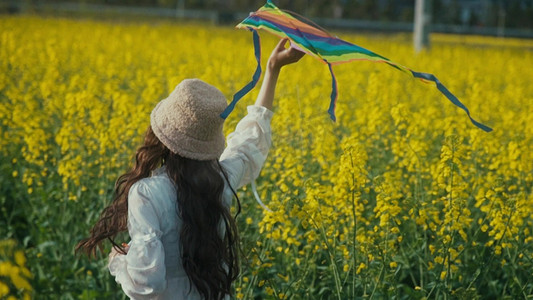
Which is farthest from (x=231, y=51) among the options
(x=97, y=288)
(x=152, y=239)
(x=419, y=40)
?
(x=152, y=239)

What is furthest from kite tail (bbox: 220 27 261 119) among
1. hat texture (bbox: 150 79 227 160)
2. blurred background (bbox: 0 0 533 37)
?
blurred background (bbox: 0 0 533 37)

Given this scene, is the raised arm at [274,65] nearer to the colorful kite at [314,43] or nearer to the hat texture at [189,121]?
the colorful kite at [314,43]

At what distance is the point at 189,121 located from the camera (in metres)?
2.35

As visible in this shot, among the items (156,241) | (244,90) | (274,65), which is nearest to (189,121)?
(244,90)

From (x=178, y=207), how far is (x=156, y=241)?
0.57ft

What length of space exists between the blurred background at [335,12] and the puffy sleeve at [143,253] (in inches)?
813

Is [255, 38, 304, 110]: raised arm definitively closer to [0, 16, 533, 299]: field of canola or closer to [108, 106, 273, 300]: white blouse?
[108, 106, 273, 300]: white blouse

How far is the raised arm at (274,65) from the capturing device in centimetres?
278

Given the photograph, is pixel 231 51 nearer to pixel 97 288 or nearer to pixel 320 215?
pixel 97 288

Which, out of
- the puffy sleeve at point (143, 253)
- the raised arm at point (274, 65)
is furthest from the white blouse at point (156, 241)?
the raised arm at point (274, 65)

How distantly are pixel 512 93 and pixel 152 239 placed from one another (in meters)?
6.42

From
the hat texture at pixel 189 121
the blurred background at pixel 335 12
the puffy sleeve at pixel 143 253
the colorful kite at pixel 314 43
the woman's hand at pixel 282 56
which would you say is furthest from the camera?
the blurred background at pixel 335 12

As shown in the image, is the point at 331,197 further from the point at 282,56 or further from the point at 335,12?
the point at 335,12

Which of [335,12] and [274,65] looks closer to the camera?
[274,65]
